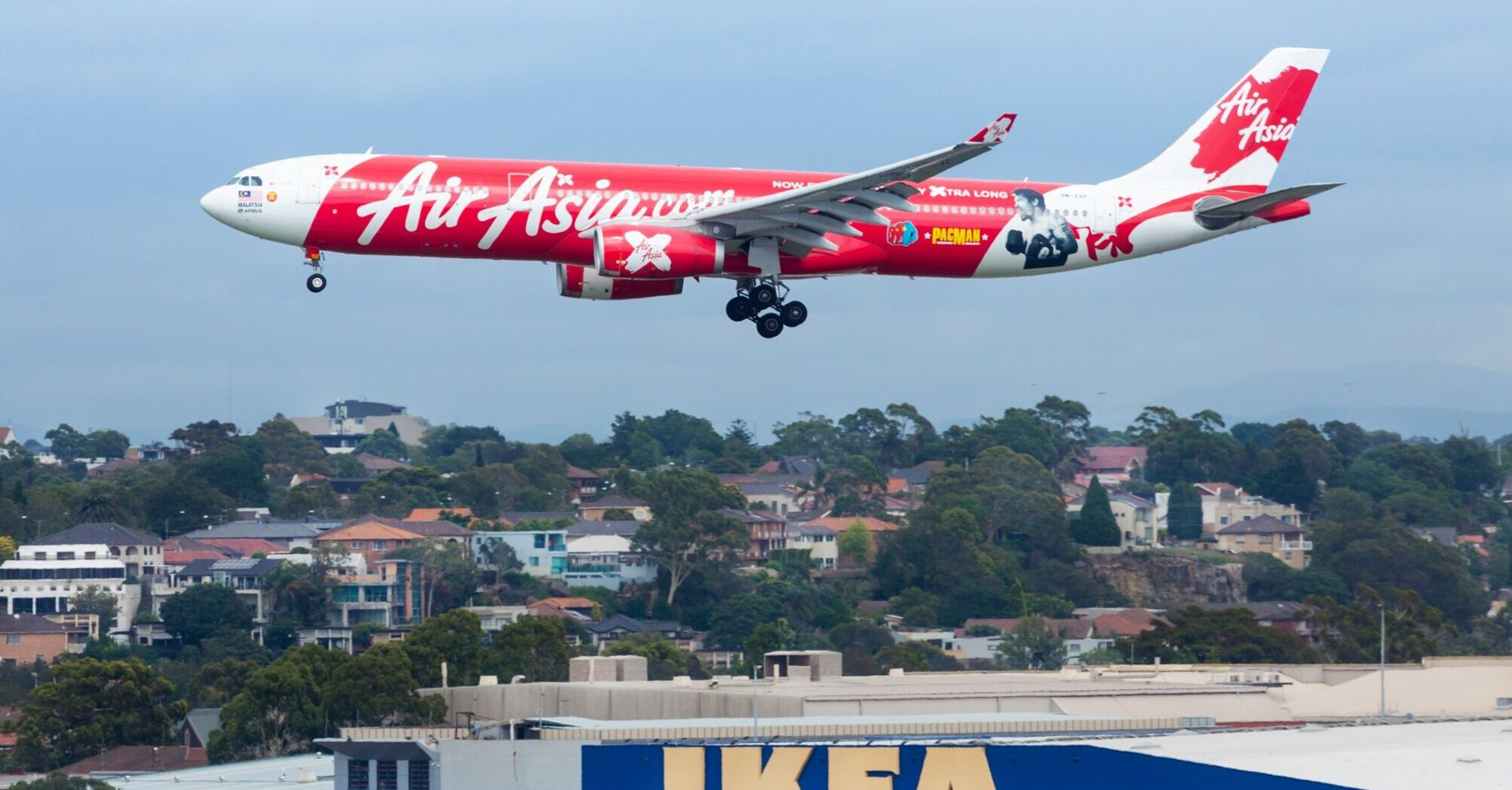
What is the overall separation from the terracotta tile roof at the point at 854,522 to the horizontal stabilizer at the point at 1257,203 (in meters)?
105

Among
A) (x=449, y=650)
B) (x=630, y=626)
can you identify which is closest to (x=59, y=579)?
(x=630, y=626)

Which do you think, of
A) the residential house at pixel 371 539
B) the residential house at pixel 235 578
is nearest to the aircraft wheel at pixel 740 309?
the residential house at pixel 235 578

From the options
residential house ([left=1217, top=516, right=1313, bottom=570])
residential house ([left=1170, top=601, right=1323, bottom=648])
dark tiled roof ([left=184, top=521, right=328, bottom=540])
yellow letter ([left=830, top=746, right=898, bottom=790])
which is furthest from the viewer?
dark tiled roof ([left=184, top=521, right=328, bottom=540])

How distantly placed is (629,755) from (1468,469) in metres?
166

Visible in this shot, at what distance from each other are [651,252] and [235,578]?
319 feet

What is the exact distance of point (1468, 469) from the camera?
195 meters

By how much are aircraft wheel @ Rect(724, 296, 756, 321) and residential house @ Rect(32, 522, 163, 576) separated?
10668 centimetres

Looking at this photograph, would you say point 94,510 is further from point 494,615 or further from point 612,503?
point 494,615

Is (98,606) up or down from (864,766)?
up

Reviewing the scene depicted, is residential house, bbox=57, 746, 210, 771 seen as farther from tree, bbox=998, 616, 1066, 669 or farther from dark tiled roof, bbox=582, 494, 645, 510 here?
dark tiled roof, bbox=582, 494, 645, 510

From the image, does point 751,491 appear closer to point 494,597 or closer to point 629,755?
point 494,597

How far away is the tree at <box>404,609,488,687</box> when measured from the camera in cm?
9025

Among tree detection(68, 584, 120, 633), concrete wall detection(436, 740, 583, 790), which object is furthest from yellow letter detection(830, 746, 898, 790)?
tree detection(68, 584, 120, 633)

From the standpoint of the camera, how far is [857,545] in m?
159
